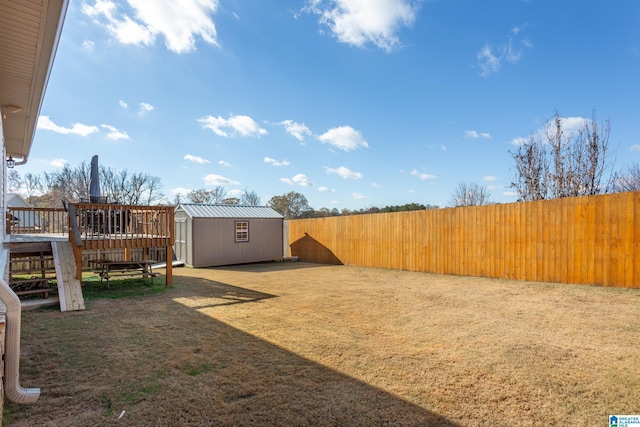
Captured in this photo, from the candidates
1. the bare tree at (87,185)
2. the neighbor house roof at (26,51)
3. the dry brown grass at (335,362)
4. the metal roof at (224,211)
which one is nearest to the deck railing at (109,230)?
the dry brown grass at (335,362)

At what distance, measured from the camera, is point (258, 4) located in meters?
7.96

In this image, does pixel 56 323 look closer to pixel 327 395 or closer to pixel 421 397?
pixel 327 395

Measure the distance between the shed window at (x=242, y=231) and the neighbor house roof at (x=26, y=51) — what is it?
25.9 ft

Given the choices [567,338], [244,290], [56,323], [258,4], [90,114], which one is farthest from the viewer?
[90,114]

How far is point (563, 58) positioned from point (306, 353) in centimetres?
1084

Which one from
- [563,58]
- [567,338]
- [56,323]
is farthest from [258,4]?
[567,338]

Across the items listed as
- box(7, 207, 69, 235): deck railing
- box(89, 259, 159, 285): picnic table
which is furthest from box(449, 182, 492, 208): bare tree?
box(7, 207, 69, 235): deck railing

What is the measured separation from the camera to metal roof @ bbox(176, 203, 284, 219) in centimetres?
1199

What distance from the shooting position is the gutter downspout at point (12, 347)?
2.03 metres

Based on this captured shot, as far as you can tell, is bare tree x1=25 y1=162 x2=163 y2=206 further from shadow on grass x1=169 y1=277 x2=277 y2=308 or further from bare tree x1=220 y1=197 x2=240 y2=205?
shadow on grass x1=169 y1=277 x2=277 y2=308

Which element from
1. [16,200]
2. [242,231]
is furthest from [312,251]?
[16,200]

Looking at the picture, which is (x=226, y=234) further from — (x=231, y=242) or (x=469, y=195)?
(x=469, y=195)

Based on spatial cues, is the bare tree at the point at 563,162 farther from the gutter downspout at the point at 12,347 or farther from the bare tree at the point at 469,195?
the gutter downspout at the point at 12,347

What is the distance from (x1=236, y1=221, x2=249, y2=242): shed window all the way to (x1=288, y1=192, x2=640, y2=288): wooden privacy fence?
4.08m
